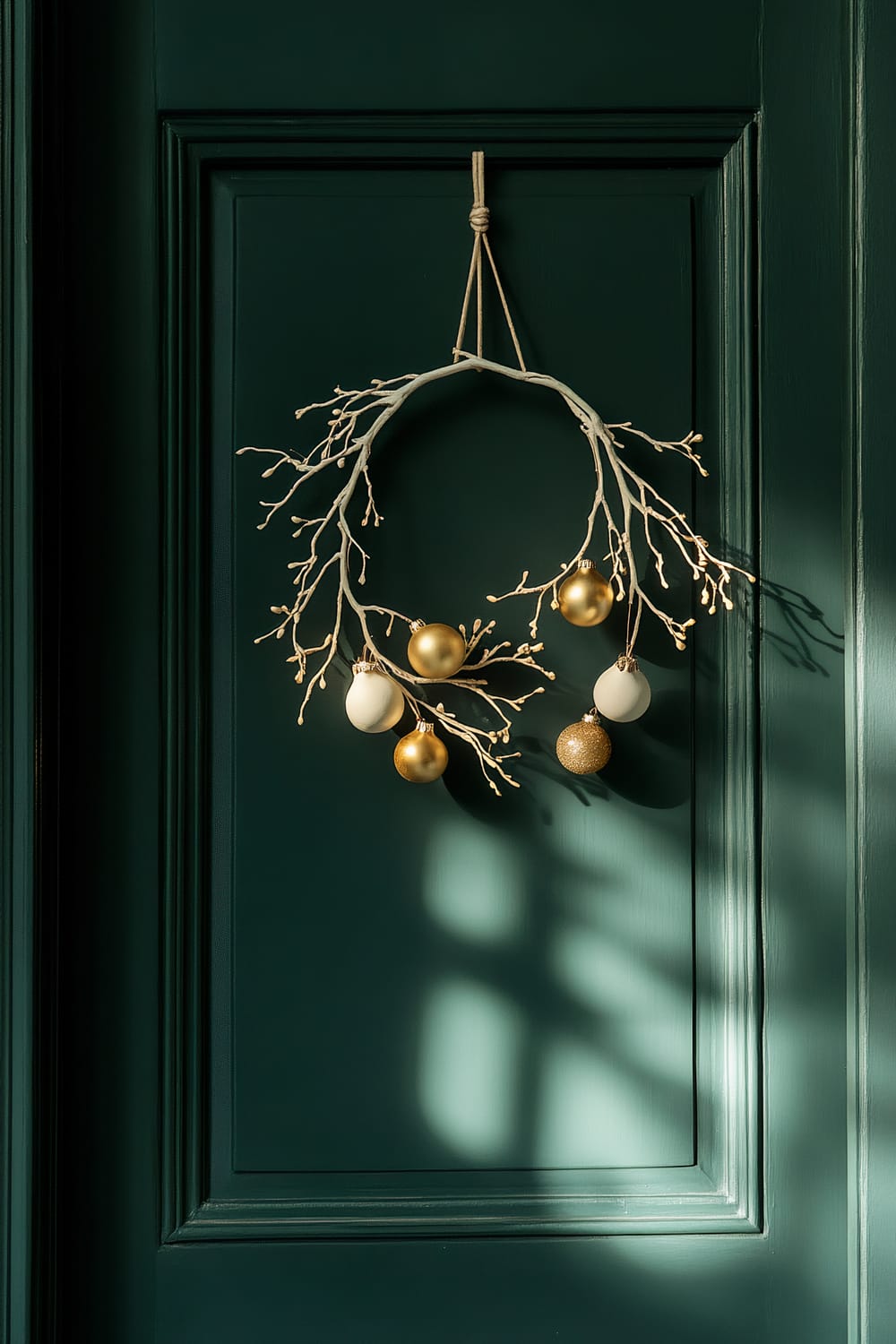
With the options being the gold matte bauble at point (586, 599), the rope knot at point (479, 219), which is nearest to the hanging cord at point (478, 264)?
the rope knot at point (479, 219)

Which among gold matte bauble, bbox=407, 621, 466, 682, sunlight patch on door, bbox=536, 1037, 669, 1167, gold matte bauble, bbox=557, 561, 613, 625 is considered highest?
gold matte bauble, bbox=557, 561, 613, 625

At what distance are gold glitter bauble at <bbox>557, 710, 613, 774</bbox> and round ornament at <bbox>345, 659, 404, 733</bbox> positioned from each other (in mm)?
141

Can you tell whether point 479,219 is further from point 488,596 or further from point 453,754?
point 453,754

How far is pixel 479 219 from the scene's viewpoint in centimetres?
78

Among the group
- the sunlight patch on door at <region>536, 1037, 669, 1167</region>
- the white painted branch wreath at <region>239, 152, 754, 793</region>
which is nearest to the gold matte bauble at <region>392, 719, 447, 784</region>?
the white painted branch wreath at <region>239, 152, 754, 793</region>

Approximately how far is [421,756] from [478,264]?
42cm

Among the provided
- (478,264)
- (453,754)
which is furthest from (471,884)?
(478,264)

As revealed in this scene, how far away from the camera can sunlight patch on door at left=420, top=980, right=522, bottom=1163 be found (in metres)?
0.80

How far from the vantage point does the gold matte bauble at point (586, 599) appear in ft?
2.49

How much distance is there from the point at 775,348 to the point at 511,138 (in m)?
0.29

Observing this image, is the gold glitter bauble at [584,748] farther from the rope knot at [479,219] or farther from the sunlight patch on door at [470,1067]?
the rope knot at [479,219]

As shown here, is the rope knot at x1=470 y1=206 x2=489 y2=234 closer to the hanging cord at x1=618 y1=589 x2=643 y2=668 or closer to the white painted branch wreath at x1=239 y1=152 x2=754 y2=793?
the white painted branch wreath at x1=239 y1=152 x2=754 y2=793

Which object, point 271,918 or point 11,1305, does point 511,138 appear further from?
point 11,1305

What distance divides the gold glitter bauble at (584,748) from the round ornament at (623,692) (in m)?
0.02
